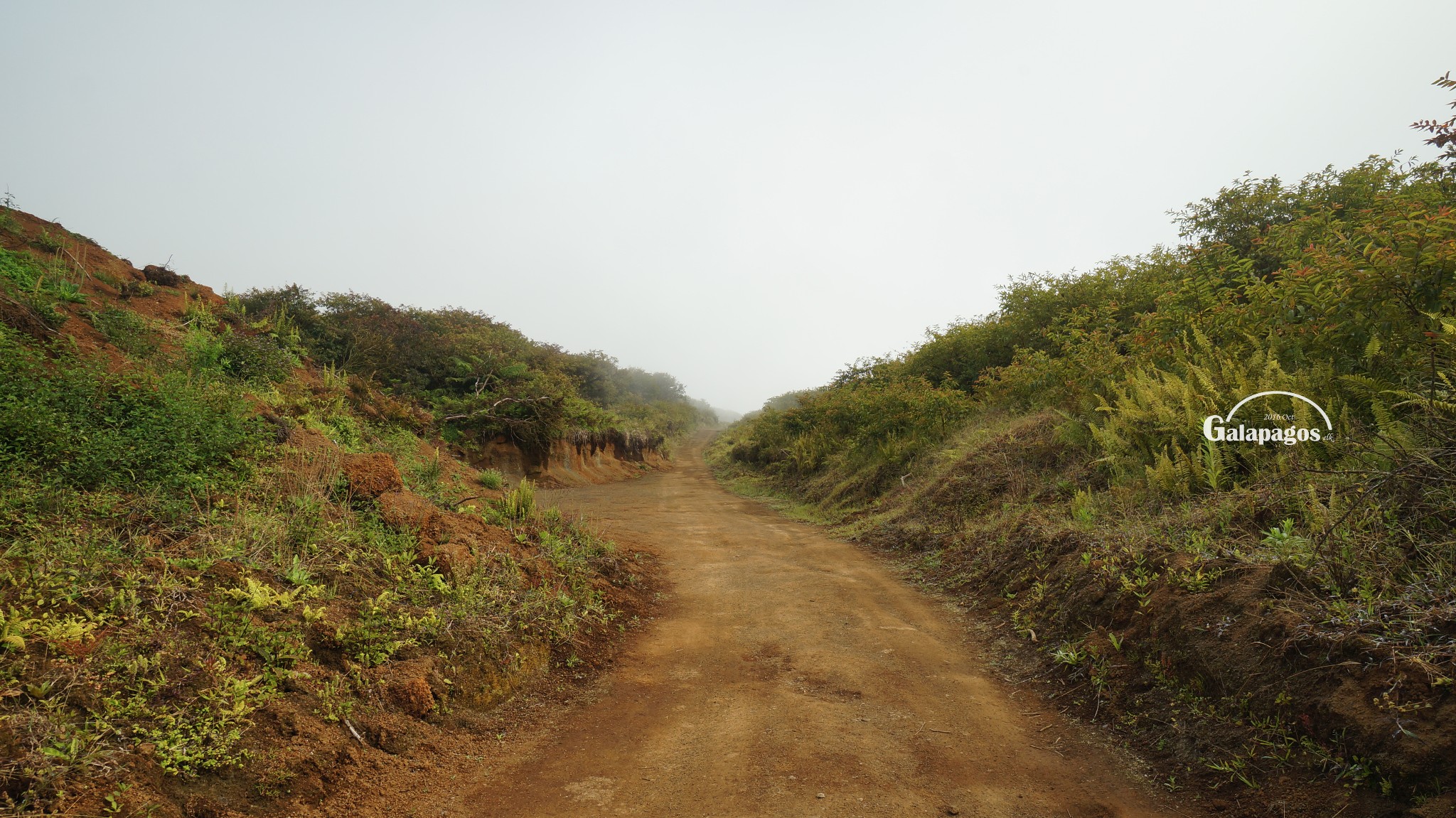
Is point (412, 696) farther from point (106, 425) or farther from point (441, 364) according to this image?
point (441, 364)

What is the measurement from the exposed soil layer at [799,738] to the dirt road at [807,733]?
0.04 feet

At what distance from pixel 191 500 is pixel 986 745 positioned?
A: 585cm

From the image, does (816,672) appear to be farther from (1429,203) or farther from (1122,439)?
(1429,203)

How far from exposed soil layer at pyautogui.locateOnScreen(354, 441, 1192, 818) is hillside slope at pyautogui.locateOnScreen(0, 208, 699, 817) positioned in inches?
22.2

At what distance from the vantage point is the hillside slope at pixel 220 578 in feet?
9.11

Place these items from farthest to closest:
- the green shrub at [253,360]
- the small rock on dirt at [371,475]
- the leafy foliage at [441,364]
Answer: the leafy foliage at [441,364] < the green shrub at [253,360] < the small rock on dirt at [371,475]

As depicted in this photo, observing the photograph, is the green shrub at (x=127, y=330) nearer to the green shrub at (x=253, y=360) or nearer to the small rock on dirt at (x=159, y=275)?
the green shrub at (x=253, y=360)

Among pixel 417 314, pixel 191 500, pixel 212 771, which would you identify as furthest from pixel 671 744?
pixel 417 314

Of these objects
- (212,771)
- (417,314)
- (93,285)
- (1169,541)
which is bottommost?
(212,771)

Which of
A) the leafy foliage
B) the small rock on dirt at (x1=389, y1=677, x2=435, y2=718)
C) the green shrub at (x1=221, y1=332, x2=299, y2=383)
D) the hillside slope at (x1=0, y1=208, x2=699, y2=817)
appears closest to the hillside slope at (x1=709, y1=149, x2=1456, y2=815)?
the hillside slope at (x1=0, y1=208, x2=699, y2=817)

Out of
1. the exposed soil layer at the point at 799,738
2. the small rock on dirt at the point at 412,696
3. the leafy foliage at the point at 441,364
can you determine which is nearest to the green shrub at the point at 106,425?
the small rock on dirt at the point at 412,696

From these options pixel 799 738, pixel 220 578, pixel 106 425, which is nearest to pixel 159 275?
pixel 106 425

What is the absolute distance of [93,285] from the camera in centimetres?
824

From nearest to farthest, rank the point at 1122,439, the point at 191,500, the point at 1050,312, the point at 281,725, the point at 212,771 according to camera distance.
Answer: the point at 212,771 → the point at 281,725 → the point at 191,500 → the point at 1122,439 → the point at 1050,312
